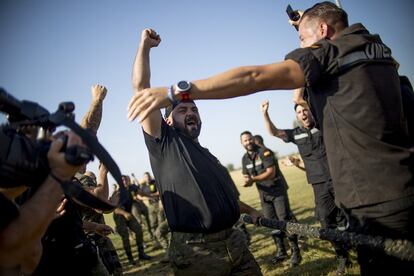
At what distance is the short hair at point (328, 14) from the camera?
232cm

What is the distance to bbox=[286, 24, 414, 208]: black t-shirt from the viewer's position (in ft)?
6.39

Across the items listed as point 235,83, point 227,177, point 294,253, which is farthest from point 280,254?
point 235,83

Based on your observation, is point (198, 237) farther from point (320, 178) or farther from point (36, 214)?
point (320, 178)

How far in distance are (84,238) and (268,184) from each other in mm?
4978

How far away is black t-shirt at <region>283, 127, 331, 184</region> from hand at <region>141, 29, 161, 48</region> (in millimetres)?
3917

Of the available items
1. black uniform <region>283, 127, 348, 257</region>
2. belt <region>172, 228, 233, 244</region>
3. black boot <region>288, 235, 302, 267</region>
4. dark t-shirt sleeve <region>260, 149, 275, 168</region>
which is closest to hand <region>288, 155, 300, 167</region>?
dark t-shirt sleeve <region>260, 149, 275, 168</region>

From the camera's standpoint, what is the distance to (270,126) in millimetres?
6691

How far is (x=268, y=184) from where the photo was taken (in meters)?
7.26

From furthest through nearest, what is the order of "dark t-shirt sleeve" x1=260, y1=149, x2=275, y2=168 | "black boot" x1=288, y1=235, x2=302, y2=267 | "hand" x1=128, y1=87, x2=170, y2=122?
"dark t-shirt sleeve" x1=260, y1=149, x2=275, y2=168 < "black boot" x1=288, y1=235, x2=302, y2=267 < "hand" x1=128, y1=87, x2=170, y2=122

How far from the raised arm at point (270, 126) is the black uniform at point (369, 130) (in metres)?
4.48

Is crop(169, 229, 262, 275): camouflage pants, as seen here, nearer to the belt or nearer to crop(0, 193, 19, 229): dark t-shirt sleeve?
the belt

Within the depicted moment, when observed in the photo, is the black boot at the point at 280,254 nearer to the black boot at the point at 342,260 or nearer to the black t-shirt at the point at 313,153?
the black boot at the point at 342,260

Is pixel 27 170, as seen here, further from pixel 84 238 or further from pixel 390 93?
pixel 390 93

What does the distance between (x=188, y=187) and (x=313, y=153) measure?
3750 millimetres
